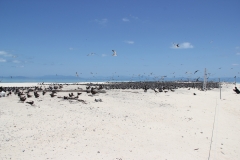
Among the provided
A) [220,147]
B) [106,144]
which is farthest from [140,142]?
[220,147]

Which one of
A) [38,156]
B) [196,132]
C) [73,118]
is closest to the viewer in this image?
[38,156]

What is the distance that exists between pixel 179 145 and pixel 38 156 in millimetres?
6905

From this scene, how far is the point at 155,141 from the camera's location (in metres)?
11.4

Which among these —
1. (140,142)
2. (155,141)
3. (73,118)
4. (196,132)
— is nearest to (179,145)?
(155,141)

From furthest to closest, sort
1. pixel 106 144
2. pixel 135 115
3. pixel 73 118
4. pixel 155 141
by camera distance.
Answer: pixel 135 115, pixel 73 118, pixel 155 141, pixel 106 144

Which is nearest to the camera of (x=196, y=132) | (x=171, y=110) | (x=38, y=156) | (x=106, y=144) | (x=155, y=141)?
(x=38, y=156)

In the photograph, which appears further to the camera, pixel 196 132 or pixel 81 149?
pixel 196 132

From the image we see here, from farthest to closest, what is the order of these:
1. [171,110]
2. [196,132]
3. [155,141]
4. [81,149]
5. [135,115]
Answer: [171,110], [135,115], [196,132], [155,141], [81,149]

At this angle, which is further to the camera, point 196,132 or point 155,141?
point 196,132

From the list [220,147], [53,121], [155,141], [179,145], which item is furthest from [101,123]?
[220,147]

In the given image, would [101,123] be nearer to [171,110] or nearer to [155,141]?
[155,141]

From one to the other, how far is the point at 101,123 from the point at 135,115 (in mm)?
3646

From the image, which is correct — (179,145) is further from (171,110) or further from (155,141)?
(171,110)

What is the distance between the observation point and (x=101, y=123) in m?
14.1
